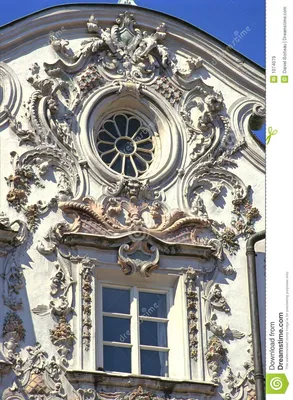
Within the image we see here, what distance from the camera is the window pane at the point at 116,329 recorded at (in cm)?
2011

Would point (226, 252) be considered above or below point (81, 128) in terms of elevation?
below

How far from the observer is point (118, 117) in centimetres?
2177

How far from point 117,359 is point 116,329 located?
48 centimetres

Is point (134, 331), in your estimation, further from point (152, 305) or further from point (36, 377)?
point (36, 377)

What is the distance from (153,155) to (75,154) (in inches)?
52.3

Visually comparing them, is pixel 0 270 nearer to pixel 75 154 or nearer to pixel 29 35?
pixel 75 154

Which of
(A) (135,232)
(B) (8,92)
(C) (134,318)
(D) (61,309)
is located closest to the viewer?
(D) (61,309)

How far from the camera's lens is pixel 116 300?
→ 67.1ft

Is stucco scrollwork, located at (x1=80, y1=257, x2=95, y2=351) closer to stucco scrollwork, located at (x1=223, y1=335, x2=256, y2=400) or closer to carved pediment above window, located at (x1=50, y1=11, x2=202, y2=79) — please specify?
stucco scrollwork, located at (x1=223, y1=335, x2=256, y2=400)

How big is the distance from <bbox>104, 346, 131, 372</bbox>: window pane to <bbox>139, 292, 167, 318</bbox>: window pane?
70 centimetres
